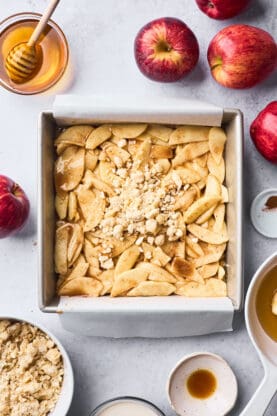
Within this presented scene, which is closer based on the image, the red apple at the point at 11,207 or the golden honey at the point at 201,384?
the red apple at the point at 11,207

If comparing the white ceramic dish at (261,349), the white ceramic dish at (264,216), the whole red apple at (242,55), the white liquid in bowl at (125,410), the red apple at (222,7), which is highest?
the red apple at (222,7)

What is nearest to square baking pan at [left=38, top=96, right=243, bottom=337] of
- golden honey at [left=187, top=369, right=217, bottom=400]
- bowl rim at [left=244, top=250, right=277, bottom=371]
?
bowl rim at [left=244, top=250, right=277, bottom=371]

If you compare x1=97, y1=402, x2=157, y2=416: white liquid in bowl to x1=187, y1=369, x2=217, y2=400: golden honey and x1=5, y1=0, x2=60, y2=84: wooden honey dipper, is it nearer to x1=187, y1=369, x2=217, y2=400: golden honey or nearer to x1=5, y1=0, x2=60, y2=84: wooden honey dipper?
x1=187, y1=369, x2=217, y2=400: golden honey

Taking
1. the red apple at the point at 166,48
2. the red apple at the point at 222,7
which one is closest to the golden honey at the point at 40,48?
the red apple at the point at 166,48

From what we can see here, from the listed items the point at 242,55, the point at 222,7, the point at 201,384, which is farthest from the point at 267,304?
the point at 222,7

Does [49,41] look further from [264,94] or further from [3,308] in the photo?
[3,308]

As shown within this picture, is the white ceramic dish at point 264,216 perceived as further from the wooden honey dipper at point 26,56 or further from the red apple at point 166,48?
the wooden honey dipper at point 26,56
